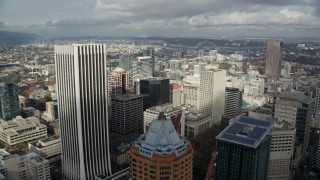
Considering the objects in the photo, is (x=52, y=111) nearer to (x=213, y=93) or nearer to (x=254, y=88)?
(x=213, y=93)

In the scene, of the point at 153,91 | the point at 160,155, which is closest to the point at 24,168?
the point at 160,155

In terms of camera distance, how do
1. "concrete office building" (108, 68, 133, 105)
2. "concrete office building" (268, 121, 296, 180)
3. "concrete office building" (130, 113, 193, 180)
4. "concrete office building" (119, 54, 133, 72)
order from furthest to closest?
"concrete office building" (119, 54, 133, 72) → "concrete office building" (108, 68, 133, 105) → "concrete office building" (268, 121, 296, 180) → "concrete office building" (130, 113, 193, 180)

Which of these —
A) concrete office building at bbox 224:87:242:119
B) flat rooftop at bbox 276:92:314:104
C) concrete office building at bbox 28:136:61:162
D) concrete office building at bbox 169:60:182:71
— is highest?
flat rooftop at bbox 276:92:314:104

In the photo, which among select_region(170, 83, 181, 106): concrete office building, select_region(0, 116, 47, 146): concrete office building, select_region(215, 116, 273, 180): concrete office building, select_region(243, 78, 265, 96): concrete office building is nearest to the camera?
select_region(215, 116, 273, 180): concrete office building

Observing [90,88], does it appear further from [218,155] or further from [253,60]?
[253,60]

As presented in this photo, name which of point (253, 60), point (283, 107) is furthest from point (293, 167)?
point (253, 60)

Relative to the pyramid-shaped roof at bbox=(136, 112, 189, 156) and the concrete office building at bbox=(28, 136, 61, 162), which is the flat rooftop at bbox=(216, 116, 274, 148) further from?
the concrete office building at bbox=(28, 136, 61, 162)

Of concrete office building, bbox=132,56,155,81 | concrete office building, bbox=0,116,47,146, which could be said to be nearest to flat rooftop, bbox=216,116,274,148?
concrete office building, bbox=0,116,47,146

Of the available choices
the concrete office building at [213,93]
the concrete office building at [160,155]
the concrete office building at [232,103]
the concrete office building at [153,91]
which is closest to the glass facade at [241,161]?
the concrete office building at [160,155]

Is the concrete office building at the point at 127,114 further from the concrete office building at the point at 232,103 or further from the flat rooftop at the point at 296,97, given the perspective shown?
the flat rooftop at the point at 296,97
